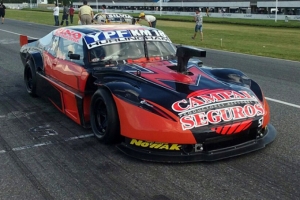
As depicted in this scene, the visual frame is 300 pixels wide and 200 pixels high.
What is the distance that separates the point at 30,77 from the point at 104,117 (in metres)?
3.19

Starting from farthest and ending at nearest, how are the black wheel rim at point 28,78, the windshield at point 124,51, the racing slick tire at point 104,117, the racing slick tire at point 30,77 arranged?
the black wheel rim at point 28,78 < the racing slick tire at point 30,77 < the windshield at point 124,51 < the racing slick tire at point 104,117

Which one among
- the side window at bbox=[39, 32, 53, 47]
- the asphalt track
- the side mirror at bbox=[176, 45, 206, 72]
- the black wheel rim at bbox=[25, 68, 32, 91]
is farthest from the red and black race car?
the black wheel rim at bbox=[25, 68, 32, 91]

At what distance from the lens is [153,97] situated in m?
4.57

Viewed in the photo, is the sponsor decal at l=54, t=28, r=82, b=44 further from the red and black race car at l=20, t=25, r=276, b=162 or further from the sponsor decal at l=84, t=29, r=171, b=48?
the sponsor decal at l=84, t=29, r=171, b=48

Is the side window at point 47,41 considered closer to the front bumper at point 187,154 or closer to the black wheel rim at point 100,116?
the black wheel rim at point 100,116

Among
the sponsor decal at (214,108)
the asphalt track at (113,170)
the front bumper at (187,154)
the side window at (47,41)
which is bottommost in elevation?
the asphalt track at (113,170)

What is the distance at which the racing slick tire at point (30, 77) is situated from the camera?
24.3ft

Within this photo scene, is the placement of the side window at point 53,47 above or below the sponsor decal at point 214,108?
above

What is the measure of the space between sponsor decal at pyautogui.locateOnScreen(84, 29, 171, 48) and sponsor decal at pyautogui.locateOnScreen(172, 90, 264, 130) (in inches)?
75.5

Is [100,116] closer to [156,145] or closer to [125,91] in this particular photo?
[125,91]

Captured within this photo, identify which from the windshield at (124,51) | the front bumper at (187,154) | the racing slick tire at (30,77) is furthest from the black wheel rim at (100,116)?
the racing slick tire at (30,77)

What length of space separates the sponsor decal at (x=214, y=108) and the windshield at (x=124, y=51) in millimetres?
1652

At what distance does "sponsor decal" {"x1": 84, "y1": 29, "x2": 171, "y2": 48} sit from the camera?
19.7 ft

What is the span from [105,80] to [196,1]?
227 ft
